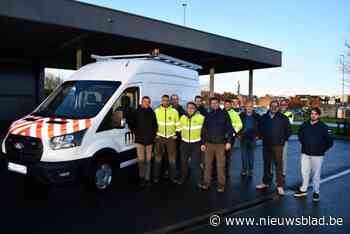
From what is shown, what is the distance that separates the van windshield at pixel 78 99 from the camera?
778cm

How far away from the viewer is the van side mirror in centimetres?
802

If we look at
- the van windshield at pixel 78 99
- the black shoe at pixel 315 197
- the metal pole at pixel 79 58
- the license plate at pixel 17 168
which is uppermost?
the metal pole at pixel 79 58

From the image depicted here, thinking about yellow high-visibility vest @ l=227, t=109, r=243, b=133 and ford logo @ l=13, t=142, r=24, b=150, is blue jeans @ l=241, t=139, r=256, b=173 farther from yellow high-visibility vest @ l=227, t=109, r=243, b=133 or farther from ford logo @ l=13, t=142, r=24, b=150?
ford logo @ l=13, t=142, r=24, b=150

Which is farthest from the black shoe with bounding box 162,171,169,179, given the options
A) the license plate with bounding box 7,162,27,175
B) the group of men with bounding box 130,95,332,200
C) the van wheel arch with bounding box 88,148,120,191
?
the license plate with bounding box 7,162,27,175

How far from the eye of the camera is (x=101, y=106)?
25.6 feet

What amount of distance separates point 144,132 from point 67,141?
1737 millimetres

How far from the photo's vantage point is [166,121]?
8.79 meters

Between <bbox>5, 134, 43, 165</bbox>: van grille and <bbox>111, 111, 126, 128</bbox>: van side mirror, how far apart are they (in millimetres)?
1538

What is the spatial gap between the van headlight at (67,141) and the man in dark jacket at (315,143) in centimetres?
429

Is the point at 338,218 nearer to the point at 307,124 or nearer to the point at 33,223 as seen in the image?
the point at 307,124

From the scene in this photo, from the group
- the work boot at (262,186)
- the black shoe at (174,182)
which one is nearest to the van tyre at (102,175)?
the black shoe at (174,182)

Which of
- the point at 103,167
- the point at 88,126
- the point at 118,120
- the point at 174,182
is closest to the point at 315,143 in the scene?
the point at 174,182

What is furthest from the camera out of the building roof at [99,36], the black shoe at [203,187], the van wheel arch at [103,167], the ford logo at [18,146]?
the building roof at [99,36]

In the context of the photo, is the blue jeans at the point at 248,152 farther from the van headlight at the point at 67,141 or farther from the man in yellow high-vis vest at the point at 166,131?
the van headlight at the point at 67,141
